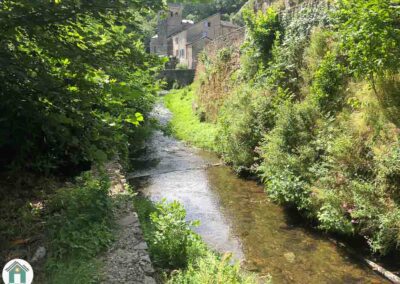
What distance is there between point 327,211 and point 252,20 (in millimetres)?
10737

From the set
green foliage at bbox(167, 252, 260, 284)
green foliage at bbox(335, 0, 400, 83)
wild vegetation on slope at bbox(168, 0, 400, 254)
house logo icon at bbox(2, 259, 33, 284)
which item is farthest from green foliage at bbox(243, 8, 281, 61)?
house logo icon at bbox(2, 259, 33, 284)

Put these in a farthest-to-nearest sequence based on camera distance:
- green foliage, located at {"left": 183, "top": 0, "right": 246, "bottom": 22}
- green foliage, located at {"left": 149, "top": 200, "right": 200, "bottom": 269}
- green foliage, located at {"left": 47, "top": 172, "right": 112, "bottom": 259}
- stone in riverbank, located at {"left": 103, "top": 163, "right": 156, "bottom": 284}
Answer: green foliage, located at {"left": 183, "top": 0, "right": 246, "bottom": 22} < green foliage, located at {"left": 149, "top": 200, "right": 200, "bottom": 269} < green foliage, located at {"left": 47, "top": 172, "right": 112, "bottom": 259} < stone in riverbank, located at {"left": 103, "top": 163, "right": 156, "bottom": 284}

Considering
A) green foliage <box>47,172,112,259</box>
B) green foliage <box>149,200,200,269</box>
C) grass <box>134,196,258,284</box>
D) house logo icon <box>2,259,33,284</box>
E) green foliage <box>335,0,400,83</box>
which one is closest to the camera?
house logo icon <box>2,259,33,284</box>

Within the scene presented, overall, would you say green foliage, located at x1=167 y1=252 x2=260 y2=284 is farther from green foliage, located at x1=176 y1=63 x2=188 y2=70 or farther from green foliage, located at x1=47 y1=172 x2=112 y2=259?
green foliage, located at x1=176 y1=63 x2=188 y2=70

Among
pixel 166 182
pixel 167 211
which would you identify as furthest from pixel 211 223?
pixel 166 182

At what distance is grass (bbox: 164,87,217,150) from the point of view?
1834 centimetres

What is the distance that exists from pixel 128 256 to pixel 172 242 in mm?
991

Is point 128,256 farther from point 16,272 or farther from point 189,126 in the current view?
point 189,126

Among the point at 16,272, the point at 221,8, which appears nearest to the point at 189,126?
the point at 16,272

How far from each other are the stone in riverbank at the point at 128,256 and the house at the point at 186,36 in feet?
106

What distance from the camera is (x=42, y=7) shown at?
3.47 m

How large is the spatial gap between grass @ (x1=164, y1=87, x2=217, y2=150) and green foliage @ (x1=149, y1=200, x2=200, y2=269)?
10.8 metres

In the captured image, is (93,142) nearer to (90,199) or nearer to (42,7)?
(90,199)

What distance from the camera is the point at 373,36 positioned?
7.64 meters
